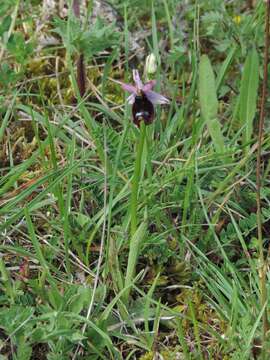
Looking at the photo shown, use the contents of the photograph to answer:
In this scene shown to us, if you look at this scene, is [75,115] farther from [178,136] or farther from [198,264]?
[198,264]

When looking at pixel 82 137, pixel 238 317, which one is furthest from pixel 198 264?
pixel 82 137

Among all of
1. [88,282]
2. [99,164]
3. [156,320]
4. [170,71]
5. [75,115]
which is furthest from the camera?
[170,71]

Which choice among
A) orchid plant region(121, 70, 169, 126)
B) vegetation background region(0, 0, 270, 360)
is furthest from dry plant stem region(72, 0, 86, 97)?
orchid plant region(121, 70, 169, 126)

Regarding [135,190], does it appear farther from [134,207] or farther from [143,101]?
[143,101]

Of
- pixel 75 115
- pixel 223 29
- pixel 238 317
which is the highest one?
pixel 223 29

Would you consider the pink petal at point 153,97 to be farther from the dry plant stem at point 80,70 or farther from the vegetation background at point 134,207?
the dry plant stem at point 80,70

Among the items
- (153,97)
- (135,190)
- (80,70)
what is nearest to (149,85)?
(153,97)

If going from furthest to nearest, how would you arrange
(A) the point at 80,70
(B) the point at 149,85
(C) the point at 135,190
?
1. (A) the point at 80,70
2. (C) the point at 135,190
3. (B) the point at 149,85

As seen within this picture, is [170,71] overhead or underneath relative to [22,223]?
overhead
